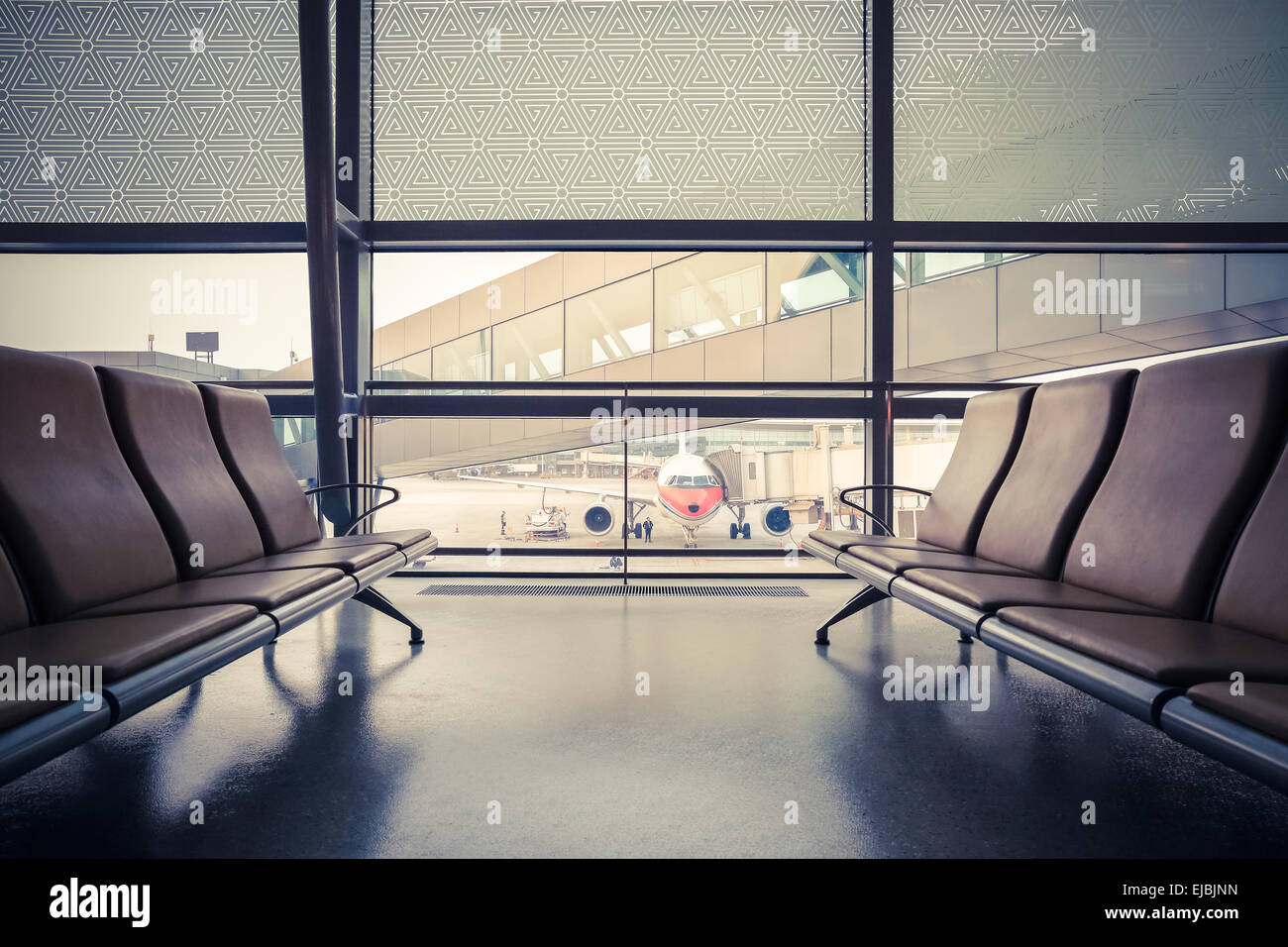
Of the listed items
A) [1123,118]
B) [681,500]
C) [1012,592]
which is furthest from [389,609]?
[1123,118]

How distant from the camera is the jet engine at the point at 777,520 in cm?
434

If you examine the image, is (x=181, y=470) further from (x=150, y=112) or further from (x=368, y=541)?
(x=150, y=112)

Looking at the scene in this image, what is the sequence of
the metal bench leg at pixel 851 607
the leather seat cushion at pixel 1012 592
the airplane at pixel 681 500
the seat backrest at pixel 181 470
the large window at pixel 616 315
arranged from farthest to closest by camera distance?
the large window at pixel 616 315 < the airplane at pixel 681 500 < the metal bench leg at pixel 851 607 < the seat backrest at pixel 181 470 < the leather seat cushion at pixel 1012 592

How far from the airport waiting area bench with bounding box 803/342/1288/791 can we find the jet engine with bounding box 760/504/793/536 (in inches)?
88.1

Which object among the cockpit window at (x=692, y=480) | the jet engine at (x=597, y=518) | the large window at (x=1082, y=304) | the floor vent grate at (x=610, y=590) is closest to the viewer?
the floor vent grate at (x=610, y=590)

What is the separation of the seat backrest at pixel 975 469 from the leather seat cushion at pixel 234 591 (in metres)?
2.06

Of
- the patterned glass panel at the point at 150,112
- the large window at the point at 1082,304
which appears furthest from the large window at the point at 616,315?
the patterned glass panel at the point at 150,112

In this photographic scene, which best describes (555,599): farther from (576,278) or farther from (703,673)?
(576,278)

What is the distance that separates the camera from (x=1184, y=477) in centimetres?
133

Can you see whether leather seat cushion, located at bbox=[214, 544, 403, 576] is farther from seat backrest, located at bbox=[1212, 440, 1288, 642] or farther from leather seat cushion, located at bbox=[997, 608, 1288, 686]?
seat backrest, located at bbox=[1212, 440, 1288, 642]

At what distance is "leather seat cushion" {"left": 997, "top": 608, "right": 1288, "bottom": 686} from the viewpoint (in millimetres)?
877

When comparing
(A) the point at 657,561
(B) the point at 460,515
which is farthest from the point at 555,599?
(B) the point at 460,515

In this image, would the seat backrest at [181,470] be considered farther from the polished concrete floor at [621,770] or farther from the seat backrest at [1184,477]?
the seat backrest at [1184,477]
